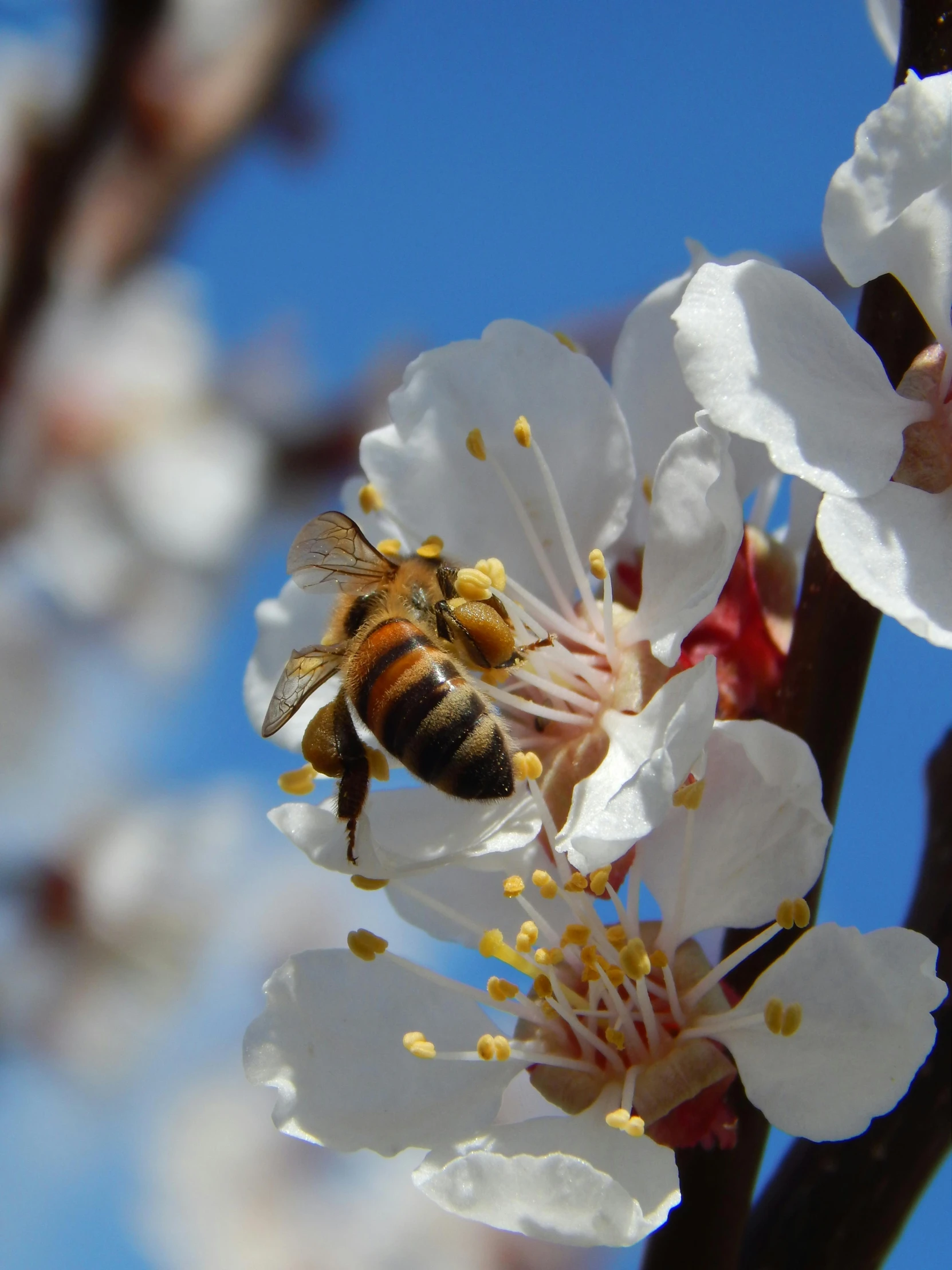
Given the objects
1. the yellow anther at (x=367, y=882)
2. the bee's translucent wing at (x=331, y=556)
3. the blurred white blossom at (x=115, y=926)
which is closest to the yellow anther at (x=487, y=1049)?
the yellow anther at (x=367, y=882)

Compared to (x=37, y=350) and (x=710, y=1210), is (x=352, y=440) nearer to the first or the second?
(x=37, y=350)

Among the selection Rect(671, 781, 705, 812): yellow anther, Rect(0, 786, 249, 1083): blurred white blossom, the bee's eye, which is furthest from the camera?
Rect(0, 786, 249, 1083): blurred white blossom

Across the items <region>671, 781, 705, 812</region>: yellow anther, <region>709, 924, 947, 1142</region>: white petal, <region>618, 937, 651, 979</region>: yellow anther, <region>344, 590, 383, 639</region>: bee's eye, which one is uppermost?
<region>344, 590, 383, 639</region>: bee's eye

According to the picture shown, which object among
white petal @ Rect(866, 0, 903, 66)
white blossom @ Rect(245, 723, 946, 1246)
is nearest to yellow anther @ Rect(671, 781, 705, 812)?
white blossom @ Rect(245, 723, 946, 1246)

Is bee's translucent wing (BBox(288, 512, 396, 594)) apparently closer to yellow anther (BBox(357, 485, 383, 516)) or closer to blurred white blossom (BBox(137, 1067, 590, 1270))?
yellow anther (BBox(357, 485, 383, 516))

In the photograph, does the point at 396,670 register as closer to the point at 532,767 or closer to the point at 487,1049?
the point at 532,767

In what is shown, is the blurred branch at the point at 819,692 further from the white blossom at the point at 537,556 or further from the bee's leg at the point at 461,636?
the bee's leg at the point at 461,636

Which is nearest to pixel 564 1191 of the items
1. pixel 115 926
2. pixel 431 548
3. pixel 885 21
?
pixel 431 548

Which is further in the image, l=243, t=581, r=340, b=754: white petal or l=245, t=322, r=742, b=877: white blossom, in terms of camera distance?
l=243, t=581, r=340, b=754: white petal
